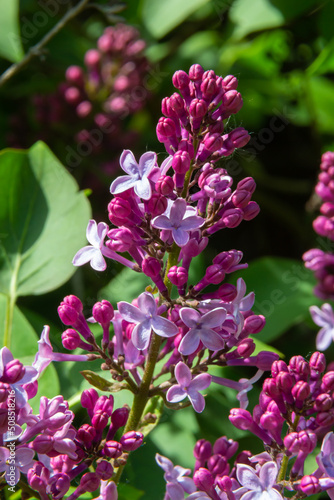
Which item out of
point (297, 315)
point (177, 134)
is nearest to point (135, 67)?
point (297, 315)

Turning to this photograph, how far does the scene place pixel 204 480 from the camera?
1.38 metres

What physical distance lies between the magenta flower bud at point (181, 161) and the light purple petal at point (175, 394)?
47cm

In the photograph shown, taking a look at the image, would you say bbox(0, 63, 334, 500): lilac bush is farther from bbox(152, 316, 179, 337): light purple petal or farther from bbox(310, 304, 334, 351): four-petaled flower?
bbox(310, 304, 334, 351): four-petaled flower

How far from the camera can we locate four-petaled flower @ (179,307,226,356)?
132cm

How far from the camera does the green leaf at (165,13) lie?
2.83 meters

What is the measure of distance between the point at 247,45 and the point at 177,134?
1.77m

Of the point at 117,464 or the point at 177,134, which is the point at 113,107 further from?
the point at 117,464

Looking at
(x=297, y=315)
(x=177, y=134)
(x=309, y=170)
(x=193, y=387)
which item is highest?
(x=177, y=134)

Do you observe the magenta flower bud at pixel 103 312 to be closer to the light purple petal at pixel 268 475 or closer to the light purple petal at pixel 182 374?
the light purple petal at pixel 182 374

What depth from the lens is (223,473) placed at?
1.45 meters

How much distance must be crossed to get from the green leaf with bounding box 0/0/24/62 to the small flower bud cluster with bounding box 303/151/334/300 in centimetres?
129

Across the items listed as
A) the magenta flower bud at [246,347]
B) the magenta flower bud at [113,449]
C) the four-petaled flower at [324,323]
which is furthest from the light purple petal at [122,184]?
the four-petaled flower at [324,323]

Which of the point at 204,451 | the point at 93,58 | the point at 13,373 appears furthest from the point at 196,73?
the point at 93,58

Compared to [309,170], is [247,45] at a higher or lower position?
higher
